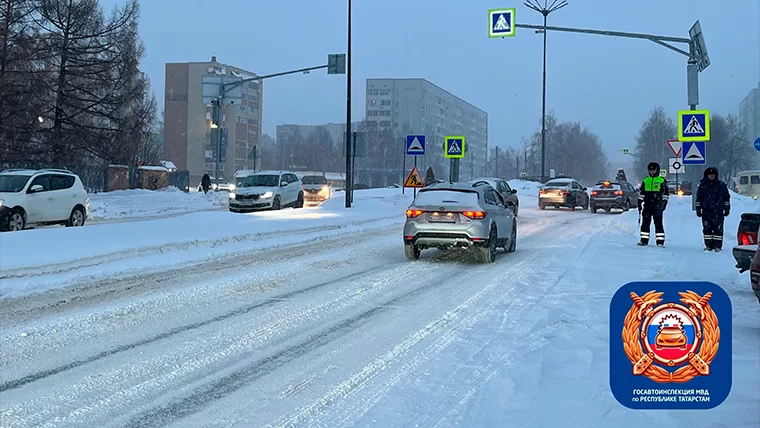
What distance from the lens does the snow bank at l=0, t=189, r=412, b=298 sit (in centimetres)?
1052

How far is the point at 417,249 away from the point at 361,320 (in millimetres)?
5663

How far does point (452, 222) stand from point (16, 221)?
1206 cm

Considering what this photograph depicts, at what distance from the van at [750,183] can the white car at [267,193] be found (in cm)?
3561

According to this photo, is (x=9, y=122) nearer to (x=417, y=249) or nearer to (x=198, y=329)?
(x=417, y=249)

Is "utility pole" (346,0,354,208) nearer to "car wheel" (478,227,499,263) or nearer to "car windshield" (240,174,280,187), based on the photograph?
"car windshield" (240,174,280,187)

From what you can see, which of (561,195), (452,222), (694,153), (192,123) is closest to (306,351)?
(452,222)

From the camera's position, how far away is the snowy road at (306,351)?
14.6 feet

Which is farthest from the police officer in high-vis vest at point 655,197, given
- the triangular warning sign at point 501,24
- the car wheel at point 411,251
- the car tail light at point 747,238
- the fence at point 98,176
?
the fence at point 98,176

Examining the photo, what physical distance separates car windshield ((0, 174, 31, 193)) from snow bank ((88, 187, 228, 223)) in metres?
5.48

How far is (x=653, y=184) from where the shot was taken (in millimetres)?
14406

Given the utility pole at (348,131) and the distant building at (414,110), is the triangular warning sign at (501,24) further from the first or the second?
the distant building at (414,110)

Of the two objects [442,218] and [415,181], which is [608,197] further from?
[442,218]

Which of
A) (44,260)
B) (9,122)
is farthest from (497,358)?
(9,122)

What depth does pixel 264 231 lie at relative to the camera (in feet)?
57.8
